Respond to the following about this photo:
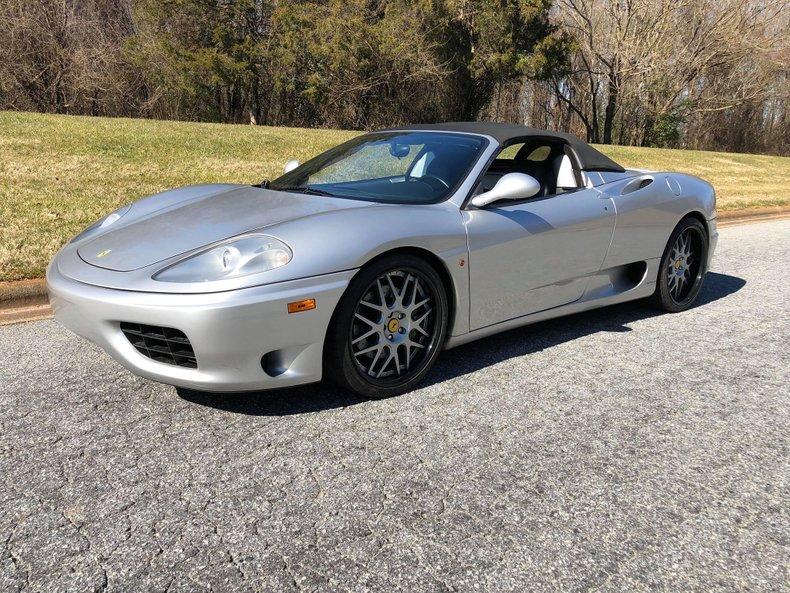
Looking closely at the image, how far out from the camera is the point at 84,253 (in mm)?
3488

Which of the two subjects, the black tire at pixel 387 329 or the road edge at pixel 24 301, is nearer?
the black tire at pixel 387 329

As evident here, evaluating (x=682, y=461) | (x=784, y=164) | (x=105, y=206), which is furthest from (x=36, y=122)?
(x=784, y=164)

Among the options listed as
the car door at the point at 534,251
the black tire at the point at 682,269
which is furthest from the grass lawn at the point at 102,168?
the black tire at the point at 682,269

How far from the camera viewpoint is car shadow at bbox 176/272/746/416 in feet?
10.7

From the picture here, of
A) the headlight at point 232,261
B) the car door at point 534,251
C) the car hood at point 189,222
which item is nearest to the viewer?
the headlight at point 232,261

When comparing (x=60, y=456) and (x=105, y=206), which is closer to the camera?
(x=60, y=456)

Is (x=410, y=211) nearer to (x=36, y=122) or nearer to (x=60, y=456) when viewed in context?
(x=60, y=456)

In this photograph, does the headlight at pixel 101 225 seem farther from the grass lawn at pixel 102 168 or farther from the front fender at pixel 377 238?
the grass lawn at pixel 102 168

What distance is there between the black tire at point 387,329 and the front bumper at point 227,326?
0.09 m

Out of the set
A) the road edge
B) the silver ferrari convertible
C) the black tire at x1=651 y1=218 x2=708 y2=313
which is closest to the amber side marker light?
the silver ferrari convertible

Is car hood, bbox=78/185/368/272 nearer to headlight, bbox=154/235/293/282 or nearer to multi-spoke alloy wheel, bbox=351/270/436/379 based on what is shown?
headlight, bbox=154/235/293/282

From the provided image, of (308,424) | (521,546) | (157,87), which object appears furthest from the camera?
(157,87)

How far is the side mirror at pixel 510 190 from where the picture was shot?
3.67 m

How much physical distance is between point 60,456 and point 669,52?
1137 inches
